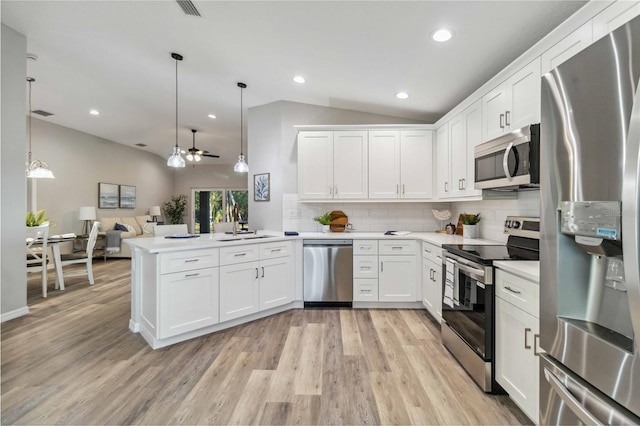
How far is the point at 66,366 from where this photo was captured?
91.3 inches

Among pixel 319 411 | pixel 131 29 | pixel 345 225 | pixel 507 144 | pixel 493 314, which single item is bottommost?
pixel 319 411

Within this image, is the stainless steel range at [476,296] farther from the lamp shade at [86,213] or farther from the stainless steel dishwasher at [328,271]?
the lamp shade at [86,213]

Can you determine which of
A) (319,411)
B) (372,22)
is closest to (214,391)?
(319,411)

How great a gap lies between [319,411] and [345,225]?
265 cm

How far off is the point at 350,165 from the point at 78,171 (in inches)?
273

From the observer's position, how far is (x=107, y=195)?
777 cm

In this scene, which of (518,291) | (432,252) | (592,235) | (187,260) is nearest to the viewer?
(592,235)

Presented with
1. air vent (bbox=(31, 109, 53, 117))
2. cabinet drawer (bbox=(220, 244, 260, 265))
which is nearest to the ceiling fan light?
air vent (bbox=(31, 109, 53, 117))

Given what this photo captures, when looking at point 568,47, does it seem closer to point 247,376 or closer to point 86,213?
point 247,376

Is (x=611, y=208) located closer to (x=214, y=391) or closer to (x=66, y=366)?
(x=214, y=391)

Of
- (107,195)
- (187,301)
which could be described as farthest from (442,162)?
(107,195)

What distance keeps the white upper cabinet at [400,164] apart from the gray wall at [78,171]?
657cm

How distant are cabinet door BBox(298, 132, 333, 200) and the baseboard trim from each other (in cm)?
354

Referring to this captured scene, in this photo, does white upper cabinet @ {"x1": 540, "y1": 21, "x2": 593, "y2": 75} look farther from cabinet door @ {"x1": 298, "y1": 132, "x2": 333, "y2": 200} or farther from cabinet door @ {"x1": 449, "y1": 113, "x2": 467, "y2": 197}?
cabinet door @ {"x1": 298, "y1": 132, "x2": 333, "y2": 200}
